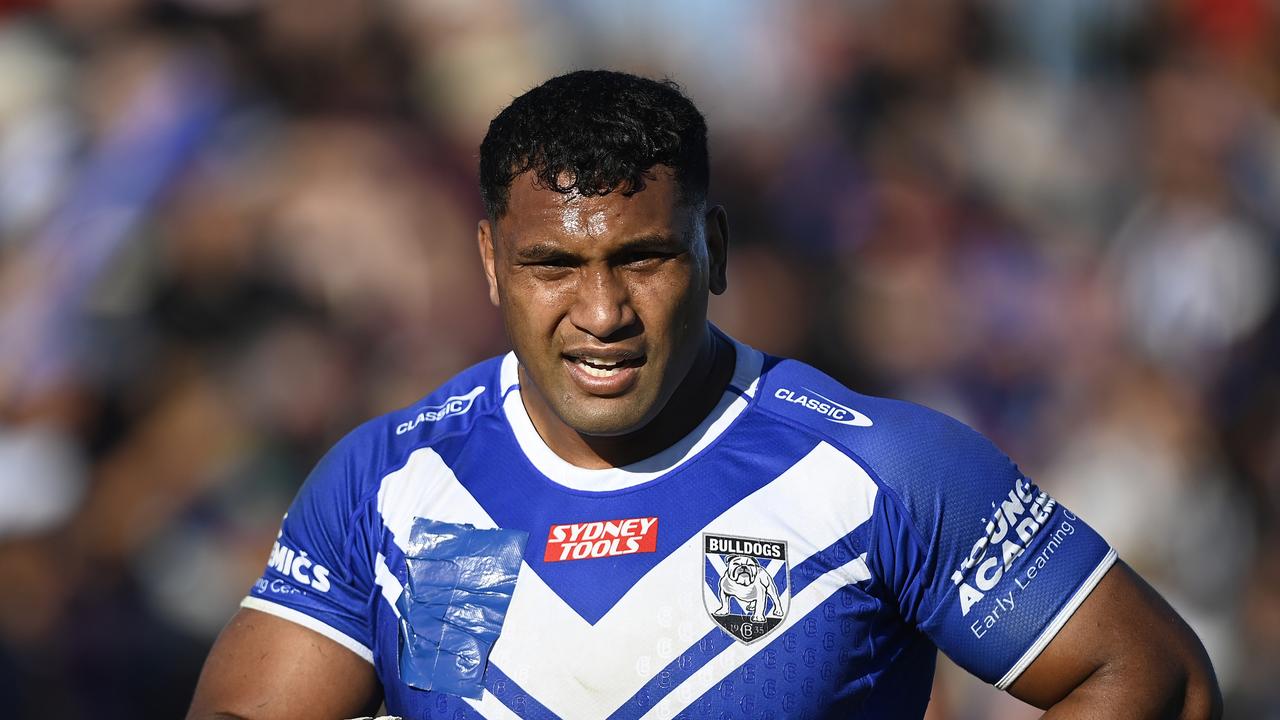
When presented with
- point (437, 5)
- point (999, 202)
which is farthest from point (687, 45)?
point (999, 202)

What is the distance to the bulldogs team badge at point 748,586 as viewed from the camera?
2953 mm

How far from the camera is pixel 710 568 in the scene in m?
2.99

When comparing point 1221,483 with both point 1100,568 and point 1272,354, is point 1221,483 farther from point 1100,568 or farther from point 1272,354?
point 1100,568

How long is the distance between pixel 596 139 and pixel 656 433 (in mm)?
614

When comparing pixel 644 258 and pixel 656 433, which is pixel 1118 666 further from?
pixel 644 258

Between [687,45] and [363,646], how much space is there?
14.7 feet

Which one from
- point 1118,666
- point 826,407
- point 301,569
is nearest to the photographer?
point 1118,666

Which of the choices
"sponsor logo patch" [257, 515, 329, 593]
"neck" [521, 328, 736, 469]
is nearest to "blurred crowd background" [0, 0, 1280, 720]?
"neck" [521, 328, 736, 469]

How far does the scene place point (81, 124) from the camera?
5.95 metres

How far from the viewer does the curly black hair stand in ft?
9.73

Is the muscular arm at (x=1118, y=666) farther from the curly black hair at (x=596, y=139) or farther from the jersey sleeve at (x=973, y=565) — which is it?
the curly black hair at (x=596, y=139)

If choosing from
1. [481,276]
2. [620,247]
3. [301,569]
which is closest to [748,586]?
[620,247]

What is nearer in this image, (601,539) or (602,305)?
(602,305)

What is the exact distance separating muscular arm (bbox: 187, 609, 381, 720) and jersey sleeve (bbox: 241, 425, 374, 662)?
Result: 0.03m
